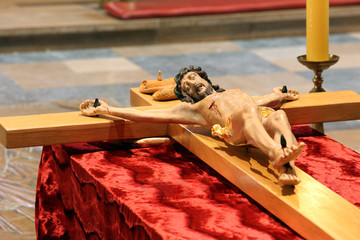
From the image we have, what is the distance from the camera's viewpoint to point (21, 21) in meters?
7.63

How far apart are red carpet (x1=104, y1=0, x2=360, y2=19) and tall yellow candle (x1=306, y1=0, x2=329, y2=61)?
4833mm

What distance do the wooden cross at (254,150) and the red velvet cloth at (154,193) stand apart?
0.19 feet

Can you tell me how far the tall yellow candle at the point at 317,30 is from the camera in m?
2.91

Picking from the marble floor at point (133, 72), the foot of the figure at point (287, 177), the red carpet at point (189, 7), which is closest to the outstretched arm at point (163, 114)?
the foot of the figure at point (287, 177)

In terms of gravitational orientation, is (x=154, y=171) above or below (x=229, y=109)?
Result: below

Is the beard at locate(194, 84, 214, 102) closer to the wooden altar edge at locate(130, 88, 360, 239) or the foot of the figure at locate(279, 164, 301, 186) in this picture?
the wooden altar edge at locate(130, 88, 360, 239)

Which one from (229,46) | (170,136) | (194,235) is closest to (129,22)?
(229,46)

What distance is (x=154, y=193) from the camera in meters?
2.33

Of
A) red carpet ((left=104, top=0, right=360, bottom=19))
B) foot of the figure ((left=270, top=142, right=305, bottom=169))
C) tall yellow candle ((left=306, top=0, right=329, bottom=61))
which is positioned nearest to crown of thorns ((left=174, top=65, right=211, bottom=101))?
tall yellow candle ((left=306, top=0, right=329, bottom=61))

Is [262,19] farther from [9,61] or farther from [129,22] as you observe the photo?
[9,61]

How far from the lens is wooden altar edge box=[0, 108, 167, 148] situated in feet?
8.59

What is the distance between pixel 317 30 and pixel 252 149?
715 mm

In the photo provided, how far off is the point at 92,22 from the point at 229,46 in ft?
4.74

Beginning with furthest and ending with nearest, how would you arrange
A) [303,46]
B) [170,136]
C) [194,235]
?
[303,46]
[170,136]
[194,235]
